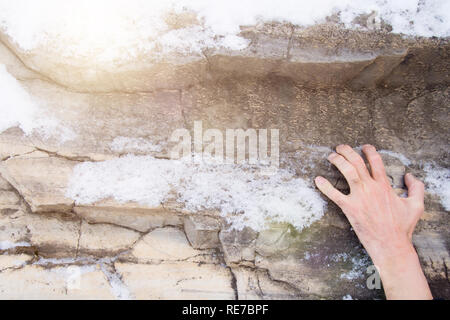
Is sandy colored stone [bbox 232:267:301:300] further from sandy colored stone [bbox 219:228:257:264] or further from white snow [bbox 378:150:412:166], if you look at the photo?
white snow [bbox 378:150:412:166]

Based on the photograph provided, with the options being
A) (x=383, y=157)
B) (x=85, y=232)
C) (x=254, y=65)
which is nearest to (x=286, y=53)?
(x=254, y=65)

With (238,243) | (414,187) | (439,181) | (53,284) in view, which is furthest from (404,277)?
(53,284)

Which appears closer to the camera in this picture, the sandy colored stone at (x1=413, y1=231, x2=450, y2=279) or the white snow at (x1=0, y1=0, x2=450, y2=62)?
the sandy colored stone at (x1=413, y1=231, x2=450, y2=279)

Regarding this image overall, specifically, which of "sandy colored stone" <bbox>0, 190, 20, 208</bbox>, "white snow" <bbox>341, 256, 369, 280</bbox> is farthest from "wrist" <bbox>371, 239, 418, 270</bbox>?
"sandy colored stone" <bbox>0, 190, 20, 208</bbox>

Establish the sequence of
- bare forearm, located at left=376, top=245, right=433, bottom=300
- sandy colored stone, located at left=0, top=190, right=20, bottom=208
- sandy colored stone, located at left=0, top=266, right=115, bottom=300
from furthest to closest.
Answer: sandy colored stone, located at left=0, top=190, right=20, bottom=208 < sandy colored stone, located at left=0, top=266, right=115, bottom=300 < bare forearm, located at left=376, top=245, right=433, bottom=300

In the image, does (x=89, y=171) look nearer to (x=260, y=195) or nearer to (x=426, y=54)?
(x=260, y=195)

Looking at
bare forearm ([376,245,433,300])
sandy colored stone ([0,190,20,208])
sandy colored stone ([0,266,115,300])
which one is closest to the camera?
bare forearm ([376,245,433,300])

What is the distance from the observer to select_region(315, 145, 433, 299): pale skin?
1543 mm

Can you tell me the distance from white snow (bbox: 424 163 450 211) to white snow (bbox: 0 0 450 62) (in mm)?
587

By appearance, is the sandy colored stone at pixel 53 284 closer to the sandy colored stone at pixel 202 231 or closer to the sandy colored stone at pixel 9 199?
the sandy colored stone at pixel 9 199

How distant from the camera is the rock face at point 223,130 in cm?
169

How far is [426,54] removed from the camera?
1.83 meters

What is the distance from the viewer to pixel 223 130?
1.87 m
